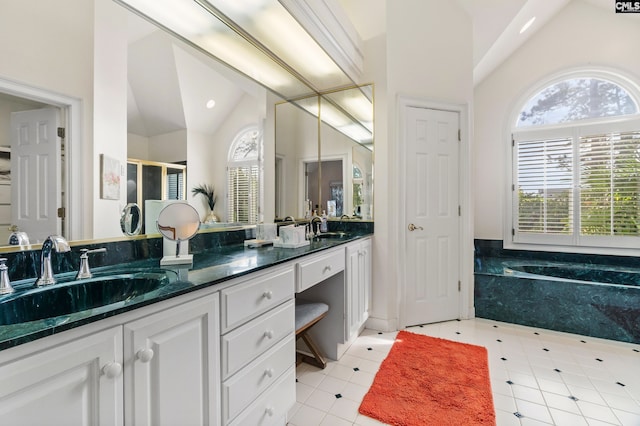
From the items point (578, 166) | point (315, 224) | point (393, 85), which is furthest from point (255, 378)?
point (578, 166)

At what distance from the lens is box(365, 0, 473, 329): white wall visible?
8.56ft

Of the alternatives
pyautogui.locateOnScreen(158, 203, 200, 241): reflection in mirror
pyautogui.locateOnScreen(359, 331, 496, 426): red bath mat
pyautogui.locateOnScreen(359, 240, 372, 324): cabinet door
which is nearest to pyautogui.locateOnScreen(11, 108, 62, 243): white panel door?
pyautogui.locateOnScreen(158, 203, 200, 241): reflection in mirror

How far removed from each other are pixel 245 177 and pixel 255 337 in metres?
1.14

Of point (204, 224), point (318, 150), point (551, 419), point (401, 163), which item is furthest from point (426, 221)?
point (204, 224)

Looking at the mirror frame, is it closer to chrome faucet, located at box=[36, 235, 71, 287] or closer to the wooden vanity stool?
chrome faucet, located at box=[36, 235, 71, 287]

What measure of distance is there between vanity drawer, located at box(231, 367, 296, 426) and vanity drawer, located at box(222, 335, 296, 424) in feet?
0.10

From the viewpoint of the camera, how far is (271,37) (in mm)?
1885

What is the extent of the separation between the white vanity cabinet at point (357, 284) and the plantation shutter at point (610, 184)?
9.86 ft

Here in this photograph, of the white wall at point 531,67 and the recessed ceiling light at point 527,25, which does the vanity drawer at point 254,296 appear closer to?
the white wall at point 531,67

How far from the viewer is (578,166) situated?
3.56 m

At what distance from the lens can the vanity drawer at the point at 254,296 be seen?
1077mm

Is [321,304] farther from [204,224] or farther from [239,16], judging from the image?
[239,16]

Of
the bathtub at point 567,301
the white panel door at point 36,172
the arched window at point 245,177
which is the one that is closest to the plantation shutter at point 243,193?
the arched window at point 245,177

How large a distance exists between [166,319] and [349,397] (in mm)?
1339
